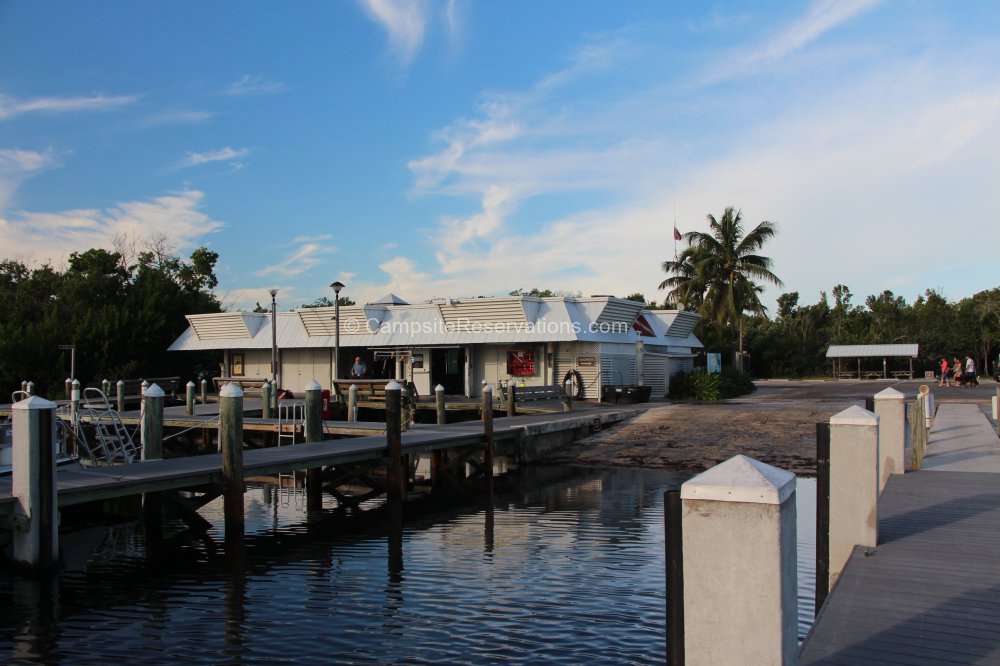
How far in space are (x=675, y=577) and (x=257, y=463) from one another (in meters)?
11.0

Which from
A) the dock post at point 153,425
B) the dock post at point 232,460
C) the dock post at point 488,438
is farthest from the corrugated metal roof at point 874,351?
the dock post at point 232,460

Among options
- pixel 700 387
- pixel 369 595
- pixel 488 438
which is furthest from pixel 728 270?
pixel 369 595

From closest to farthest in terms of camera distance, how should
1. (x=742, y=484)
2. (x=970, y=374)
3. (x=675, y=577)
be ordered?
(x=742, y=484) < (x=675, y=577) < (x=970, y=374)

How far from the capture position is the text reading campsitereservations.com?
29.0m

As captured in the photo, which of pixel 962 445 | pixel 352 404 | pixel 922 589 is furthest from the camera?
pixel 352 404

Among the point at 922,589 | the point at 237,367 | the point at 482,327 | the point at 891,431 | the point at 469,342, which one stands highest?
the point at 482,327

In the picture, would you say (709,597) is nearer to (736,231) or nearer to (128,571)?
(128,571)

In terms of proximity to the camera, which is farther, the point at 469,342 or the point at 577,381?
the point at 469,342

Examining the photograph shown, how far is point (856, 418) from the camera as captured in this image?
712 centimetres

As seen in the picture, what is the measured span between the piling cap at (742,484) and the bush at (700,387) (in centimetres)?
2890

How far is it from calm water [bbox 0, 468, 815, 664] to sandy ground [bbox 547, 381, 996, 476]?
5741mm

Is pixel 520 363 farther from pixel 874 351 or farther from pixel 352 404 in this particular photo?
pixel 874 351

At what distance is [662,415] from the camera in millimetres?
24156

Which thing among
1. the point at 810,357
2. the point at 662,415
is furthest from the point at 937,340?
the point at 662,415
